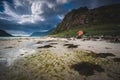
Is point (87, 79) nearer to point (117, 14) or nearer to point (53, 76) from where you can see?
point (53, 76)

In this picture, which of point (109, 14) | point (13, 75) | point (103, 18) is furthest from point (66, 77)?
point (109, 14)

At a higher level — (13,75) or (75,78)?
(13,75)

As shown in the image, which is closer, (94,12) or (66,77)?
(66,77)

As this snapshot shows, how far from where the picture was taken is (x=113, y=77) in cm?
699

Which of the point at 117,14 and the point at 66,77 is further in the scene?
the point at 117,14

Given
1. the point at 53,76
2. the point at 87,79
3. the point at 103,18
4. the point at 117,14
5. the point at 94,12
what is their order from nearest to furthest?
the point at 87,79
the point at 53,76
the point at 117,14
the point at 103,18
the point at 94,12

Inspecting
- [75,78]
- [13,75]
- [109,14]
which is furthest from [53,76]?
[109,14]

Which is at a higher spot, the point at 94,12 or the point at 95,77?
the point at 94,12

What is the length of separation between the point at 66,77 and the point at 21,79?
3.65m

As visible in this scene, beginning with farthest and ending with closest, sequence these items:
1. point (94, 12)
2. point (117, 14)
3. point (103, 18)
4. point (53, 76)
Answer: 1. point (94, 12)
2. point (103, 18)
3. point (117, 14)
4. point (53, 76)

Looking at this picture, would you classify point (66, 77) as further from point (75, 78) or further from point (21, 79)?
point (21, 79)

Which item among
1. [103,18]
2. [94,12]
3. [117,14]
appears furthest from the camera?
[94,12]

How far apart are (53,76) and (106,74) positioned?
4.58 metres

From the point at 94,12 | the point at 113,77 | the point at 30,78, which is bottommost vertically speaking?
the point at 113,77
